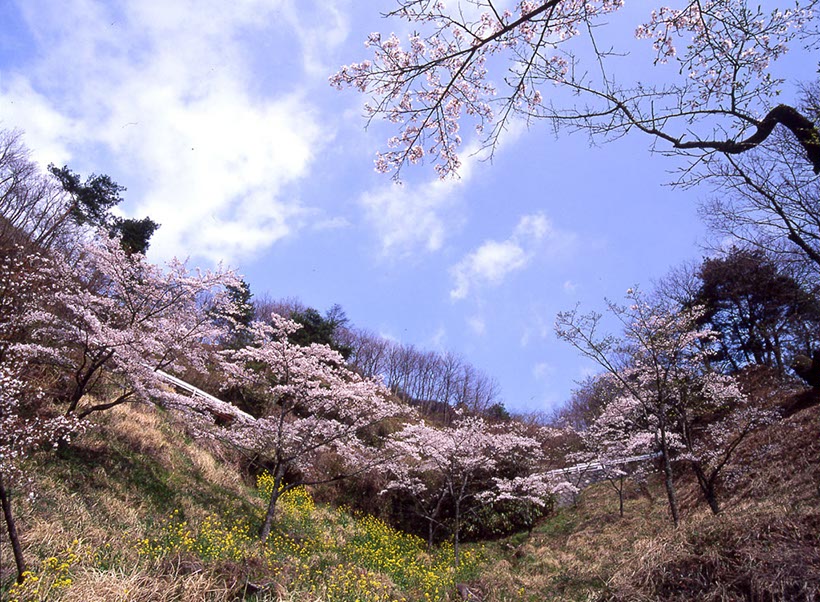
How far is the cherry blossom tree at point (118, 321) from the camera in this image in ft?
25.6

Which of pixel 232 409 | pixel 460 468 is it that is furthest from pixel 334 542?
pixel 460 468

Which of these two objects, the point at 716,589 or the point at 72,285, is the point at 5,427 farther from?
the point at 716,589

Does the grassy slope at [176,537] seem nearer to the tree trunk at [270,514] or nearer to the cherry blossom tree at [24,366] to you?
the tree trunk at [270,514]

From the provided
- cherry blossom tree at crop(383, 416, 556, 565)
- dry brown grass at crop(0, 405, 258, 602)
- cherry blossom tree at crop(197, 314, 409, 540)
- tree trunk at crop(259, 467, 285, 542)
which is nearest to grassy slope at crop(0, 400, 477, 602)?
dry brown grass at crop(0, 405, 258, 602)

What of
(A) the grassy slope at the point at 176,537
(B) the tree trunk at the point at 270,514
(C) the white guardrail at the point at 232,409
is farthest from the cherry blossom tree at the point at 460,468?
(B) the tree trunk at the point at 270,514

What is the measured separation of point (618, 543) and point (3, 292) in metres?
15.0

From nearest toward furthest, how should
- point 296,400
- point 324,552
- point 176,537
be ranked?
point 176,537
point 324,552
point 296,400

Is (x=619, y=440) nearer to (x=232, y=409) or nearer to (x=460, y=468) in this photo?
(x=460, y=468)

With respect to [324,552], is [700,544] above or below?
above

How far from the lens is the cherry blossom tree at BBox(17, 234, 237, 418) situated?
7797 millimetres

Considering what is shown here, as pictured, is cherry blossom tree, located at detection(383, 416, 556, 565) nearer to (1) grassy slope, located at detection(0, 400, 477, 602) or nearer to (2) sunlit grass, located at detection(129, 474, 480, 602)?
(2) sunlit grass, located at detection(129, 474, 480, 602)

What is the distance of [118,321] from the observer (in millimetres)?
8789

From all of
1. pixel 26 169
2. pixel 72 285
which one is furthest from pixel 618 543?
pixel 26 169

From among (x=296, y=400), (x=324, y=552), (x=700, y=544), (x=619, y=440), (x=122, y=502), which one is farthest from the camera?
(x=619, y=440)
